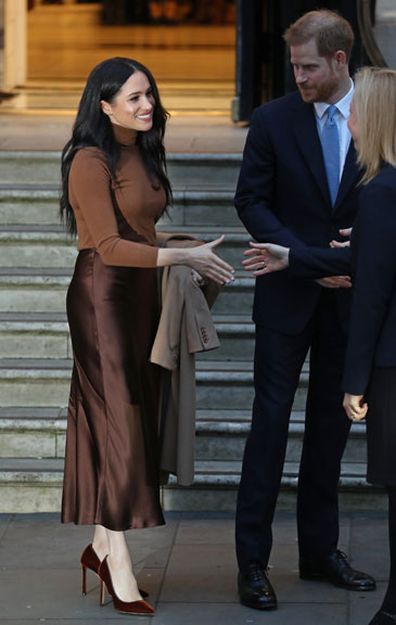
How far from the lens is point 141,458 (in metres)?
5.60

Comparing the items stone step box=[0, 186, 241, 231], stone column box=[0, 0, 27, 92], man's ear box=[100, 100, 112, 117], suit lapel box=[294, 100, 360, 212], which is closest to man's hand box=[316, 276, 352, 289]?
suit lapel box=[294, 100, 360, 212]

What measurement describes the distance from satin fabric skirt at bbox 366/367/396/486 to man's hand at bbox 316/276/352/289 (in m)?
0.60

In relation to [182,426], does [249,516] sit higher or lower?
lower

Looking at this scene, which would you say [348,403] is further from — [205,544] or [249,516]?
[205,544]

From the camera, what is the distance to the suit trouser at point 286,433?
18.7 ft

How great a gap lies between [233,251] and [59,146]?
1.64m

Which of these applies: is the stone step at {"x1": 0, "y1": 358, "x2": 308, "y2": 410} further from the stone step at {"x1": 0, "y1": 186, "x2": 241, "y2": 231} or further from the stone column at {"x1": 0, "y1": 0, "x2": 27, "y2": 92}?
the stone column at {"x1": 0, "y1": 0, "x2": 27, "y2": 92}

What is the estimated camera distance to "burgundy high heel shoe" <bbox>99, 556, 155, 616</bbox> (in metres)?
5.61

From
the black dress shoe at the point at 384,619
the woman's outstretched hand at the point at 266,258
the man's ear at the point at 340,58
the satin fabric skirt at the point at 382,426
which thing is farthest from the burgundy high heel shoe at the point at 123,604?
the man's ear at the point at 340,58

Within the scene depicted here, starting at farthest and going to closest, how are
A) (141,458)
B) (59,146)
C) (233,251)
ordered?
(59,146) → (233,251) → (141,458)

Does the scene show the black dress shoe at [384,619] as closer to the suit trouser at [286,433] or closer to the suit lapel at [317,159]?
the suit trouser at [286,433]

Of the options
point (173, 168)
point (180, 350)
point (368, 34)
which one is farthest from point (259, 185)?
point (368, 34)

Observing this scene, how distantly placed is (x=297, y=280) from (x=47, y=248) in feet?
8.89

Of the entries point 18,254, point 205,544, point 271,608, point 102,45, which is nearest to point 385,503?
point 205,544
